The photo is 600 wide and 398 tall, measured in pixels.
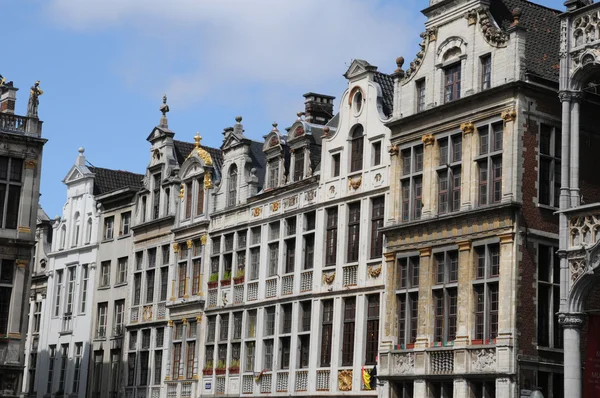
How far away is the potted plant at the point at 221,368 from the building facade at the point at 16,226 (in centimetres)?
661

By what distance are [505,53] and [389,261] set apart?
269 inches

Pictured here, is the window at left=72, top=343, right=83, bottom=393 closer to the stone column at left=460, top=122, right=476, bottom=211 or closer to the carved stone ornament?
the carved stone ornament

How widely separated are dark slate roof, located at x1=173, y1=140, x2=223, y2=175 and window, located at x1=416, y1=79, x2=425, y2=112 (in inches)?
→ 500

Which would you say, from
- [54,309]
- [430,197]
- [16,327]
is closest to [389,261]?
[430,197]

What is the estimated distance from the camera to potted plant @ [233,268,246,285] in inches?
1742

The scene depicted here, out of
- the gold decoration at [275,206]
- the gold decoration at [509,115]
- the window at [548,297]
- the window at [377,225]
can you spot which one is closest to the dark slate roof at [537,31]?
the gold decoration at [509,115]

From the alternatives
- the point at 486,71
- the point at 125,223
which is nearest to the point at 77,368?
the point at 125,223

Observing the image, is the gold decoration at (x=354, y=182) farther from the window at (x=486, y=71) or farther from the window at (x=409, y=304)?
the window at (x=486, y=71)

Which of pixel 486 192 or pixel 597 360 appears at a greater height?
pixel 486 192

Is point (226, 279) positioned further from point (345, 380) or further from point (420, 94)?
point (420, 94)

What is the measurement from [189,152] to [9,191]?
9.83 metres

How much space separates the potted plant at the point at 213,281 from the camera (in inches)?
1796

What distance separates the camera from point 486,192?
3350cm

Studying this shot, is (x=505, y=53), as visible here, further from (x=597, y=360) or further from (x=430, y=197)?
(x=597, y=360)
